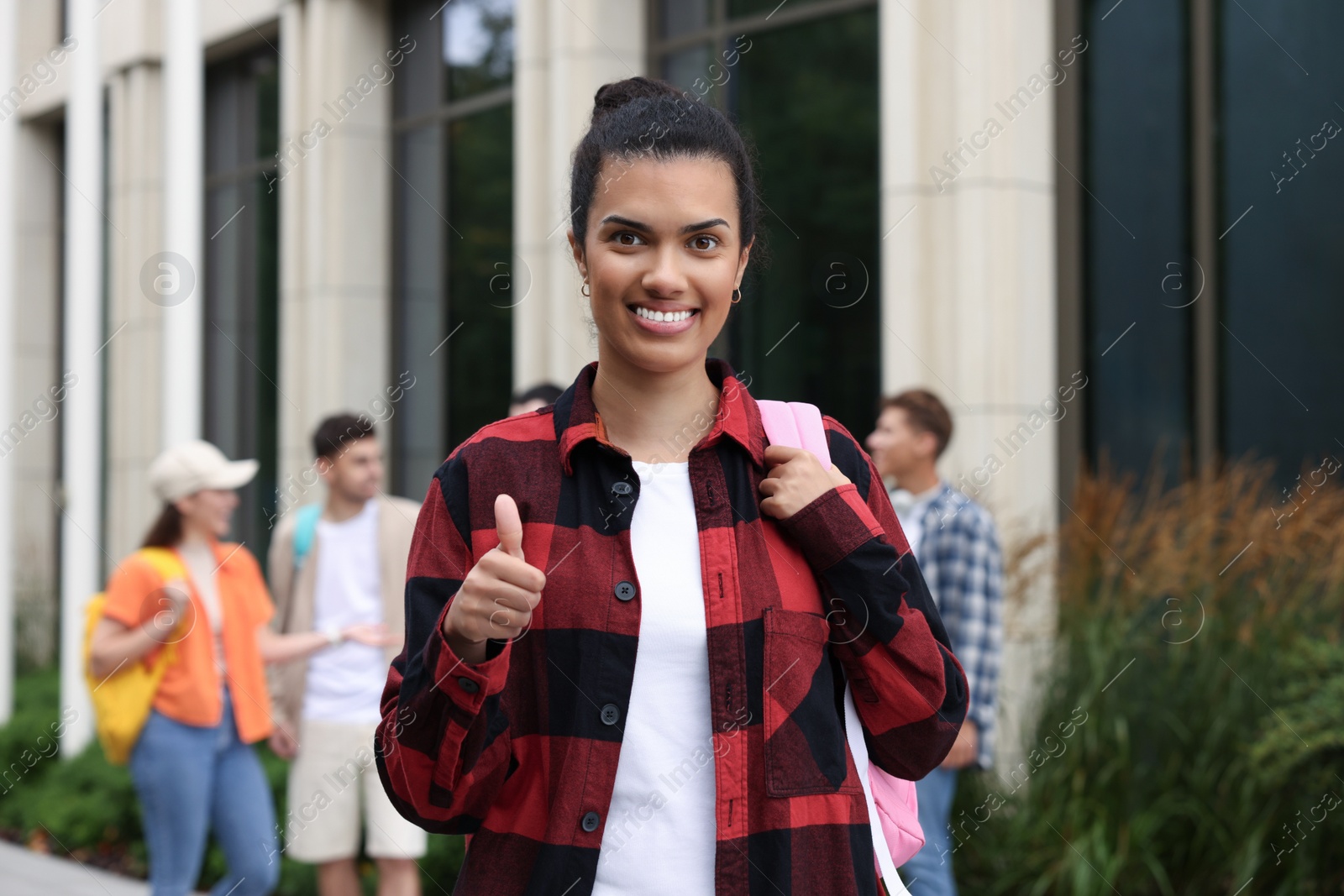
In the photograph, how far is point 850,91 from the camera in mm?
8508

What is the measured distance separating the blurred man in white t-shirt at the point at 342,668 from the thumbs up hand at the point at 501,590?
4038 millimetres

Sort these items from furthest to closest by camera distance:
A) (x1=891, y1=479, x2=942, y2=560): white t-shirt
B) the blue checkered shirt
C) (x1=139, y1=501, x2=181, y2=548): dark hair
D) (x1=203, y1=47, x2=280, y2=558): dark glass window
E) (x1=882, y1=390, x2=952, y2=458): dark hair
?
(x1=203, y1=47, x2=280, y2=558): dark glass window < (x1=139, y1=501, x2=181, y2=548): dark hair < (x1=882, y1=390, x2=952, y2=458): dark hair < (x1=891, y1=479, x2=942, y2=560): white t-shirt < the blue checkered shirt

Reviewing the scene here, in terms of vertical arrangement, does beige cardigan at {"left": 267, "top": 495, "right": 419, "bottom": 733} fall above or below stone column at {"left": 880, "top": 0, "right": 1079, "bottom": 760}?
below

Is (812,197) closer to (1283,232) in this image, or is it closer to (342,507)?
(1283,232)

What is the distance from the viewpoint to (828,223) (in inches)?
341

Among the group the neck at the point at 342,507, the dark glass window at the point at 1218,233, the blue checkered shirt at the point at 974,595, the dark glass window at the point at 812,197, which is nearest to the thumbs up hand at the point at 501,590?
the blue checkered shirt at the point at 974,595

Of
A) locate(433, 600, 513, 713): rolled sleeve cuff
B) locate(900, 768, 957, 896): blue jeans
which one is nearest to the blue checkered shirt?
locate(900, 768, 957, 896): blue jeans

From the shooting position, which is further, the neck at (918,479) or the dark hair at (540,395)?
the dark hair at (540,395)

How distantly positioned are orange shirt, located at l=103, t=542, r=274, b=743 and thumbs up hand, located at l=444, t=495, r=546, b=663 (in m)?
3.87

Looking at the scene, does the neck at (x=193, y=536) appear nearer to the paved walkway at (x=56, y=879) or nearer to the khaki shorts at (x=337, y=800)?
the khaki shorts at (x=337, y=800)

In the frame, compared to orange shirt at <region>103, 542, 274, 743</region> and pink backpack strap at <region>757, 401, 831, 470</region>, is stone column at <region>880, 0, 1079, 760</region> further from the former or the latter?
pink backpack strap at <region>757, 401, 831, 470</region>

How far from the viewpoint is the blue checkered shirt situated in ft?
16.9

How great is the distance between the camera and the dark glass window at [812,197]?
Answer: 332 inches

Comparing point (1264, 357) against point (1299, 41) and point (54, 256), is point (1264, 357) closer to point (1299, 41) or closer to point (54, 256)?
point (1299, 41)
